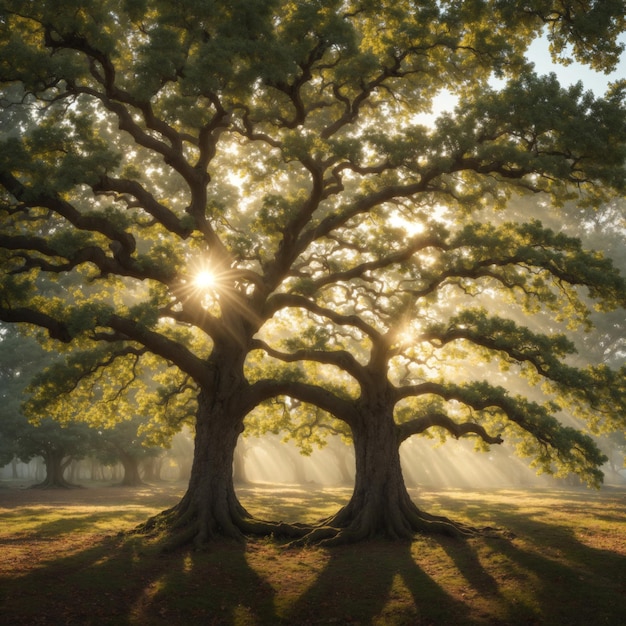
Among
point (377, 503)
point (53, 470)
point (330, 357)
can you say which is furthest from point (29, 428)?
point (377, 503)

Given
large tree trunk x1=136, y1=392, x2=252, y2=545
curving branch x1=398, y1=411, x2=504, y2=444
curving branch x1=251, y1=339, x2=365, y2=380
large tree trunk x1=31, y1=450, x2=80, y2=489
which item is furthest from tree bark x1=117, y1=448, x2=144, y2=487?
curving branch x1=398, y1=411, x2=504, y2=444

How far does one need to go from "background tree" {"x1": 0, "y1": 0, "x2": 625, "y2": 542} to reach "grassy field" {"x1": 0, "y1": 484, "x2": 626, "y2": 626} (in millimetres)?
2615

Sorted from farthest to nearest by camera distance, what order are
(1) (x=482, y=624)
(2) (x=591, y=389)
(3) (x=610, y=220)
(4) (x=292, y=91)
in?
(3) (x=610, y=220) < (2) (x=591, y=389) < (4) (x=292, y=91) < (1) (x=482, y=624)

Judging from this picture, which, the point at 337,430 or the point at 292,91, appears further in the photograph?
the point at 337,430

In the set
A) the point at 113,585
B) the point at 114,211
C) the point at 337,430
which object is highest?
the point at 114,211

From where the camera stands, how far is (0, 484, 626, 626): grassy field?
10.0m

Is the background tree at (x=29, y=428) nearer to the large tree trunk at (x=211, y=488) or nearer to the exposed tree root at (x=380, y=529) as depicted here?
the large tree trunk at (x=211, y=488)

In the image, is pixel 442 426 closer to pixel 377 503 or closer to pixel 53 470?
pixel 377 503

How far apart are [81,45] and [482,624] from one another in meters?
15.9

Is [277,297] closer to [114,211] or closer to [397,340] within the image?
[397,340]

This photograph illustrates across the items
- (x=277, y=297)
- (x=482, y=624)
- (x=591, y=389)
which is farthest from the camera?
(x=277, y=297)

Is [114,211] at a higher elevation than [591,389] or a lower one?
higher

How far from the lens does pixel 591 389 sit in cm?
1642

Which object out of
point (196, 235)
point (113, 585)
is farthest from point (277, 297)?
point (113, 585)
